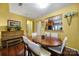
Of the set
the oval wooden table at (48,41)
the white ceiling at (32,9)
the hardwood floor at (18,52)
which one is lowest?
the hardwood floor at (18,52)

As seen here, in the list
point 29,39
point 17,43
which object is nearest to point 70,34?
point 29,39

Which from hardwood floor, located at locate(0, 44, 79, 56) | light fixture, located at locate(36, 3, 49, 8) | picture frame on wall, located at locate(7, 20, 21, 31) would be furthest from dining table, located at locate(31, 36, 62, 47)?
light fixture, located at locate(36, 3, 49, 8)

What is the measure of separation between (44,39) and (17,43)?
1.24 ft

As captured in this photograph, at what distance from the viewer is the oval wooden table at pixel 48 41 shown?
51.3 inches

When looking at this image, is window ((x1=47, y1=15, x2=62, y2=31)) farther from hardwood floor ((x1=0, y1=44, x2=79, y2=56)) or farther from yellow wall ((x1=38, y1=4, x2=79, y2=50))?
hardwood floor ((x1=0, y1=44, x2=79, y2=56))

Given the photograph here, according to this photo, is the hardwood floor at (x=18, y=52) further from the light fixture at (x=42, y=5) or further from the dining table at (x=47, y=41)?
the light fixture at (x=42, y=5)

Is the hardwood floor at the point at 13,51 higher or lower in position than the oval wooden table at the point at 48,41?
lower

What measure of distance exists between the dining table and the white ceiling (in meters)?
0.31

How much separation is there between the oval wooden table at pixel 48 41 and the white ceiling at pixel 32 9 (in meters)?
0.32

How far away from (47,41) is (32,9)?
0.49 metres

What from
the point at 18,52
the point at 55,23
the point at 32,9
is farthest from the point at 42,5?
the point at 18,52

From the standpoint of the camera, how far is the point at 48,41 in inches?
53.2

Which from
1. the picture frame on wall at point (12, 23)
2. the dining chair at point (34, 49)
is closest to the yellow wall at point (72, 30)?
the dining chair at point (34, 49)

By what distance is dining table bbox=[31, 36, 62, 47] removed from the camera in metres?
1.30
